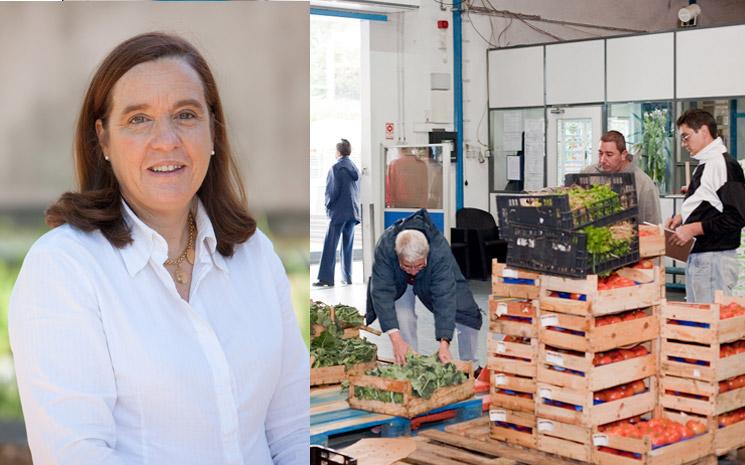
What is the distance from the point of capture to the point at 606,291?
446 centimetres

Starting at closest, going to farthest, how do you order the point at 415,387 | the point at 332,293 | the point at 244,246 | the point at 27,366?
the point at 27,366 → the point at 244,246 → the point at 415,387 → the point at 332,293

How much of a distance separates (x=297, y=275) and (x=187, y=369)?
0.86 ft

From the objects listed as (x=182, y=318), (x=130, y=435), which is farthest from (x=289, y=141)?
(x=130, y=435)

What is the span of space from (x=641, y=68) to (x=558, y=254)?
8.07 meters

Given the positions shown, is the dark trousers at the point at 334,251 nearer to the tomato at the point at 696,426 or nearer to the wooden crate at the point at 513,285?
the wooden crate at the point at 513,285

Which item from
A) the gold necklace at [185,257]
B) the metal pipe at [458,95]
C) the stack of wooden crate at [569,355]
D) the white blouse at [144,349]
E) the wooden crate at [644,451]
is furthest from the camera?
the metal pipe at [458,95]

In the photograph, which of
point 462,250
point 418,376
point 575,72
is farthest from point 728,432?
point 575,72

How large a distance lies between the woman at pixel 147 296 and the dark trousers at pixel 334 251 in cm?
1059

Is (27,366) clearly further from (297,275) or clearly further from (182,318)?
(297,275)

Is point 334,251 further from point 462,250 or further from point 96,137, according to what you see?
point 96,137

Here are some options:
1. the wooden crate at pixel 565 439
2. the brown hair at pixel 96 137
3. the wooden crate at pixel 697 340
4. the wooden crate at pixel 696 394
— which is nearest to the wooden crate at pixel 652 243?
the wooden crate at pixel 697 340

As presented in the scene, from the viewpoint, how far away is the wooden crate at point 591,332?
14.5 feet

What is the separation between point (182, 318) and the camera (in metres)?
1.50

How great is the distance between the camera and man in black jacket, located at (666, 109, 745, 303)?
20.7 feet
